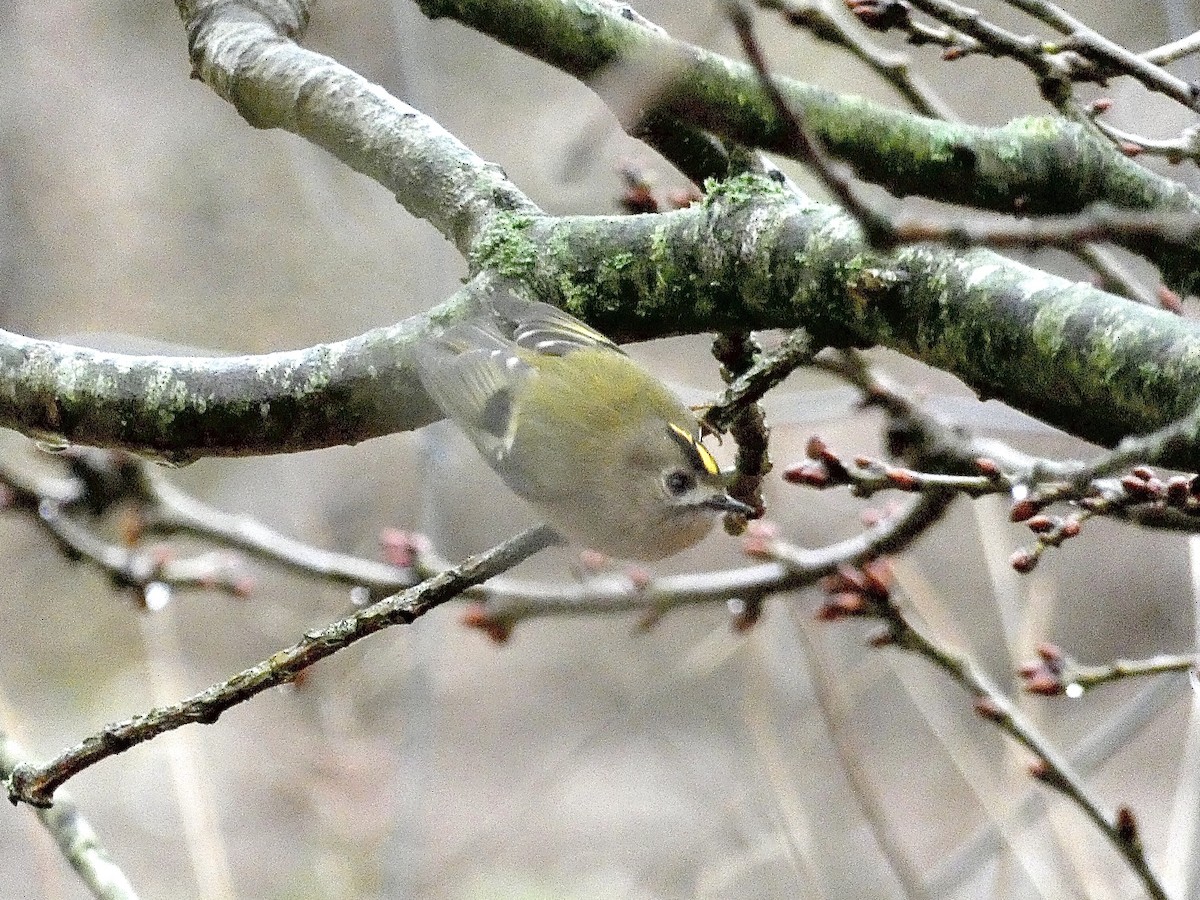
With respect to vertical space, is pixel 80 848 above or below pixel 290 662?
below

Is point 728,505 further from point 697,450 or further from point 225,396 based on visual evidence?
point 225,396

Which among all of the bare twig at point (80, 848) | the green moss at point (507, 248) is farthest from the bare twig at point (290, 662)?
the green moss at point (507, 248)

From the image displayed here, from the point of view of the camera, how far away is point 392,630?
5711 mm

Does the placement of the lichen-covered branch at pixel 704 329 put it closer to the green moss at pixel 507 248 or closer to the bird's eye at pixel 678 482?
the green moss at pixel 507 248

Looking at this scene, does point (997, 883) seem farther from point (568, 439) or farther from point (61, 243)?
point (61, 243)

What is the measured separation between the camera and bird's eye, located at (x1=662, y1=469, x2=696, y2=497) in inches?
70.9

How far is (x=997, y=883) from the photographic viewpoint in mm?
2410

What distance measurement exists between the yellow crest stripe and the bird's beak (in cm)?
4

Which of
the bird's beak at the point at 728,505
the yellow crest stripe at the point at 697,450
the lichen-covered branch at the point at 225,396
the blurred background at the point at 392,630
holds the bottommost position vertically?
the blurred background at the point at 392,630

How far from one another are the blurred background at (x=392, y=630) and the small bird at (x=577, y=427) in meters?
3.23

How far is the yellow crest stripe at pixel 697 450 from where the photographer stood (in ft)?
5.89

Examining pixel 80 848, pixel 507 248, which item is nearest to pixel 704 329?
pixel 507 248

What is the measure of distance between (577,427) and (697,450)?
0.72ft

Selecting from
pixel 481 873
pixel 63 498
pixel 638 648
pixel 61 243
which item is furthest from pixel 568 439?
pixel 61 243
